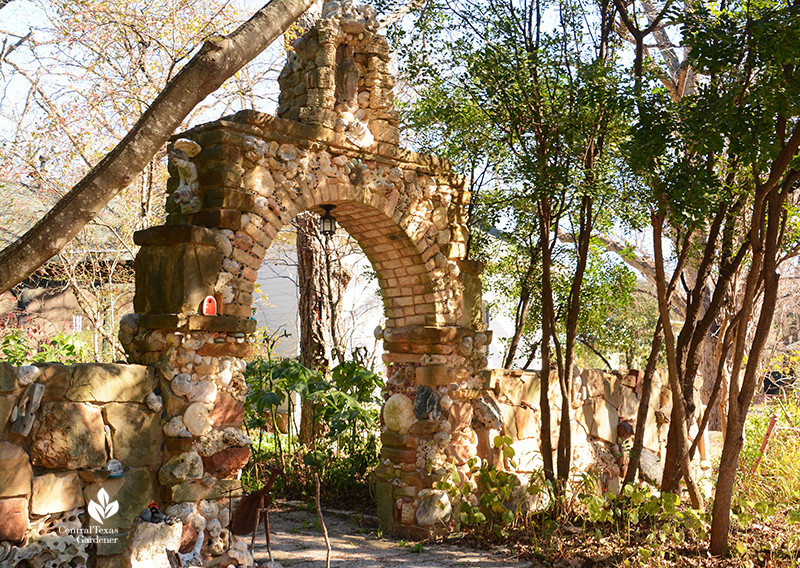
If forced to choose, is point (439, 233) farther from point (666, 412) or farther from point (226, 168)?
point (666, 412)

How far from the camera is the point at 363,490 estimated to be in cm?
640

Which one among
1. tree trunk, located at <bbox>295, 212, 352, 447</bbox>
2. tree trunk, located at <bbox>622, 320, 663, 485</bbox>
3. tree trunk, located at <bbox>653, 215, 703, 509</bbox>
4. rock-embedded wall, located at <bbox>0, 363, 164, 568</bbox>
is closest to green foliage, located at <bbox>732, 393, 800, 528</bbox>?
tree trunk, located at <bbox>653, 215, 703, 509</bbox>

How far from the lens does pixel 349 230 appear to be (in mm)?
5520

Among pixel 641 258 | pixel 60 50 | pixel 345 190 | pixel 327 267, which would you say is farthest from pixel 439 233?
pixel 641 258

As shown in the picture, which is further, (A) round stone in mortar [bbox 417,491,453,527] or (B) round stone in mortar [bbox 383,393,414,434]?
(B) round stone in mortar [bbox 383,393,414,434]

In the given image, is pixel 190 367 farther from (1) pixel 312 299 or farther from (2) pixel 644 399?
(1) pixel 312 299

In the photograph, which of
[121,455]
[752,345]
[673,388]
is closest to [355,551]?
[121,455]

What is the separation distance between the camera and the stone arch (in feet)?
13.4

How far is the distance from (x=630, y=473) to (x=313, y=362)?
412 centimetres

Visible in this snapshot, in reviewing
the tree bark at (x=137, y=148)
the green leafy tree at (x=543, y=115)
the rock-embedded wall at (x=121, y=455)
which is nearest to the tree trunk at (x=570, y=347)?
the green leafy tree at (x=543, y=115)

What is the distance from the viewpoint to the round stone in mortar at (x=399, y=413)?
539 centimetres

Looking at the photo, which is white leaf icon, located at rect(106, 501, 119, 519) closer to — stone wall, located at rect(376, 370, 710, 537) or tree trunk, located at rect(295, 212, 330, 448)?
stone wall, located at rect(376, 370, 710, 537)

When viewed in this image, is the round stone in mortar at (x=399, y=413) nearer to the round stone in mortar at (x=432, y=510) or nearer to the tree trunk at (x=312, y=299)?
the round stone in mortar at (x=432, y=510)

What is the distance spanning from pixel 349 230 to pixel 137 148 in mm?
2435
